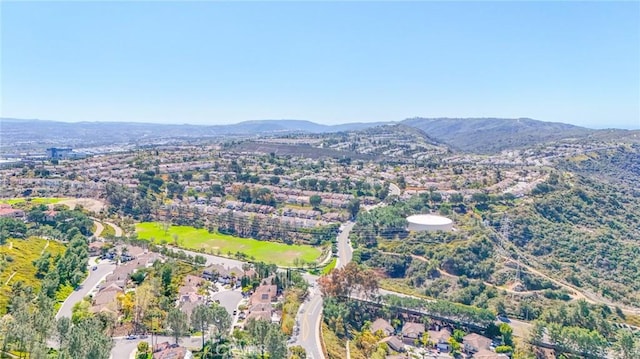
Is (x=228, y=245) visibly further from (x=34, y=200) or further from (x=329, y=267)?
(x=34, y=200)

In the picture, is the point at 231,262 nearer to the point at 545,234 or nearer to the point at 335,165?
the point at 545,234

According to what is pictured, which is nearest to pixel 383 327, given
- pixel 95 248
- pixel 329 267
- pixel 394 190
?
pixel 329 267

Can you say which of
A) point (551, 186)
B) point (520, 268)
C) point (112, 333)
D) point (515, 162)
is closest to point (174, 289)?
point (112, 333)

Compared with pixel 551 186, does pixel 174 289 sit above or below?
below

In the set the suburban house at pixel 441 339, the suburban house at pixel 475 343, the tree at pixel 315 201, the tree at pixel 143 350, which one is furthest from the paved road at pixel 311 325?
the tree at pixel 315 201

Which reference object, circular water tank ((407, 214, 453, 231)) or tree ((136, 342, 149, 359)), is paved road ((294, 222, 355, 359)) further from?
circular water tank ((407, 214, 453, 231))

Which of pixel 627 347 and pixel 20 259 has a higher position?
pixel 20 259
